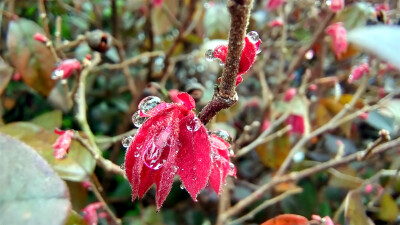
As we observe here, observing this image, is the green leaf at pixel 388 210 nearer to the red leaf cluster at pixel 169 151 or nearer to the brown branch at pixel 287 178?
the brown branch at pixel 287 178

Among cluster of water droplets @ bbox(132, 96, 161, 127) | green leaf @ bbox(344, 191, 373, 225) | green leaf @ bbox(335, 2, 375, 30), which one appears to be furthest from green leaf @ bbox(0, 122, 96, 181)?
green leaf @ bbox(335, 2, 375, 30)

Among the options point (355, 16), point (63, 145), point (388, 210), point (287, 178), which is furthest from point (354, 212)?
point (355, 16)

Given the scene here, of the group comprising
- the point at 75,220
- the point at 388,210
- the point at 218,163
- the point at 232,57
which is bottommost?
the point at 388,210

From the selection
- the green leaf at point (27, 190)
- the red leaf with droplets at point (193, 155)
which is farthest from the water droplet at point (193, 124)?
the green leaf at point (27, 190)

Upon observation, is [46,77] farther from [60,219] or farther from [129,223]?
[60,219]

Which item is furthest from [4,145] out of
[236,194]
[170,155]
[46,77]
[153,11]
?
[153,11]

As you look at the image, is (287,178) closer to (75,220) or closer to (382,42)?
(75,220)
